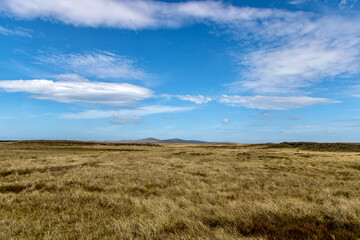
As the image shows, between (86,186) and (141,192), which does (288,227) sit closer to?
(141,192)

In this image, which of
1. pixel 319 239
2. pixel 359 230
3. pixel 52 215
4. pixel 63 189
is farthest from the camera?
pixel 63 189

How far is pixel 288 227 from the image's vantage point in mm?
5305

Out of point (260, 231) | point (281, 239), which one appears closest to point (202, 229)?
point (260, 231)

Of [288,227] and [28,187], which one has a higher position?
[288,227]

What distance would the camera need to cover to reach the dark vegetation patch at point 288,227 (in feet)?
15.9

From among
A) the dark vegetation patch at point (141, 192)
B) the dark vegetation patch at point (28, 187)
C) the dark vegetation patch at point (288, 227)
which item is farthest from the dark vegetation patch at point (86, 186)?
the dark vegetation patch at point (288, 227)

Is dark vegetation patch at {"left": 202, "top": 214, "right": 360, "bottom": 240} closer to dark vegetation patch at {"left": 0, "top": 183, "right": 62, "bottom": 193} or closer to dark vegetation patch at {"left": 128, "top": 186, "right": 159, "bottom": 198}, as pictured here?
dark vegetation patch at {"left": 128, "top": 186, "right": 159, "bottom": 198}

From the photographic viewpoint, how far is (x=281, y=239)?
4711mm

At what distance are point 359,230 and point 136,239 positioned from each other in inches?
208

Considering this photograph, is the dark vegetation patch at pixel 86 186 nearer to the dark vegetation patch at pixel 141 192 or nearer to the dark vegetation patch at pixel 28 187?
the dark vegetation patch at pixel 28 187

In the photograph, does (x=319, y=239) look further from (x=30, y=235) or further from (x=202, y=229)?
(x=30, y=235)

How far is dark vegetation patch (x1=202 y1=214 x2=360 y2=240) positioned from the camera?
4.84 m

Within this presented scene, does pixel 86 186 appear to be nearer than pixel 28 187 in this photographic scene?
No

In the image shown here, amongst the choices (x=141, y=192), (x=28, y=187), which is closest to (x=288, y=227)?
(x=141, y=192)
